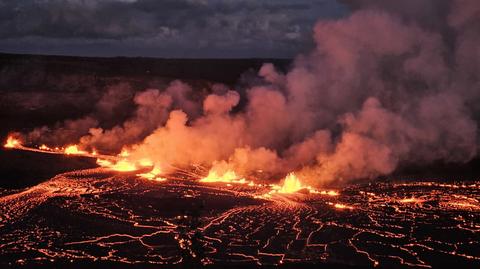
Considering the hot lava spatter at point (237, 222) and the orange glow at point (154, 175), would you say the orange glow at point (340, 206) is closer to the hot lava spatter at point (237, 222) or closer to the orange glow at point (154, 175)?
the hot lava spatter at point (237, 222)

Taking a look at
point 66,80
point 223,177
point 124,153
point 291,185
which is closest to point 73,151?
point 124,153

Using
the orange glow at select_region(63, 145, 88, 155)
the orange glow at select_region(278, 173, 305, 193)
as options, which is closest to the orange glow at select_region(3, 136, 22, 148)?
the orange glow at select_region(63, 145, 88, 155)

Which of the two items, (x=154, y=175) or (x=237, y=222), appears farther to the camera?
(x=154, y=175)

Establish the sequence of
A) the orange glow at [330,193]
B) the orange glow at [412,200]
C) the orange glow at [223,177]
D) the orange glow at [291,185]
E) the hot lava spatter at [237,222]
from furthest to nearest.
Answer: the orange glow at [223,177]
the orange glow at [291,185]
the orange glow at [330,193]
the orange glow at [412,200]
the hot lava spatter at [237,222]

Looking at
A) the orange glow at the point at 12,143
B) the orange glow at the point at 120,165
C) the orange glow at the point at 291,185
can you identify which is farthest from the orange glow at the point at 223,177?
the orange glow at the point at 12,143

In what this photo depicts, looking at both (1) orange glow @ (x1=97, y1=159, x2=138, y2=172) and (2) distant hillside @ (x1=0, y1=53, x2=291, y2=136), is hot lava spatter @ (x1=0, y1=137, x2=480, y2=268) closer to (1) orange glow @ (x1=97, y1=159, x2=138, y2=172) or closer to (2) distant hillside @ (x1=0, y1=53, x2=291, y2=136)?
(1) orange glow @ (x1=97, y1=159, x2=138, y2=172)

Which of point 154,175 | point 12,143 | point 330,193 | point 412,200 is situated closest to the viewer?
point 412,200

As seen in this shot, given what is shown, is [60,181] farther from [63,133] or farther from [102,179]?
[63,133]

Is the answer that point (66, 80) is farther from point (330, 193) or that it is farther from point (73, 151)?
point (330, 193)
